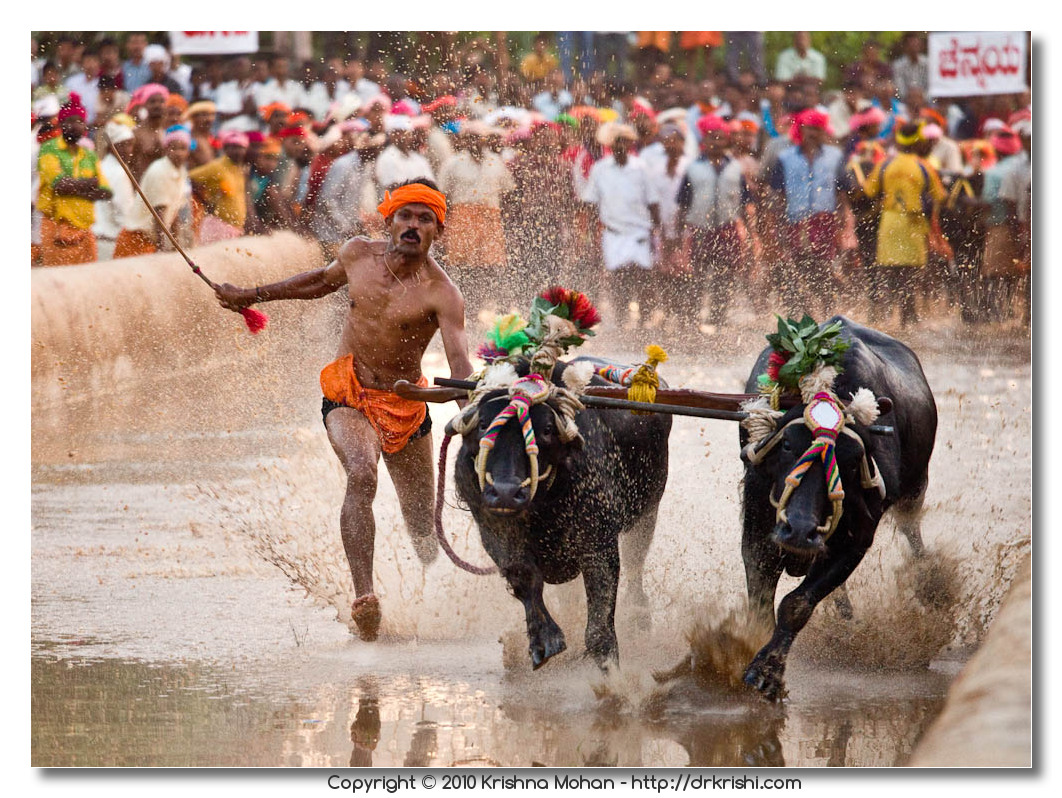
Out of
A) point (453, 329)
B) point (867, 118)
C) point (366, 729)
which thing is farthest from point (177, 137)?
point (366, 729)

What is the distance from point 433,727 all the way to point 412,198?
230cm

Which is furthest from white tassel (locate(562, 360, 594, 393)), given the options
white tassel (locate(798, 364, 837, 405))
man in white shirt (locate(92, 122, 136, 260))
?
man in white shirt (locate(92, 122, 136, 260))

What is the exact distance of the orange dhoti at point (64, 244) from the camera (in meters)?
10.4

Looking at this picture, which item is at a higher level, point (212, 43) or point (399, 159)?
point (212, 43)

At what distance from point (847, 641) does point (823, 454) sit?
1.50 m

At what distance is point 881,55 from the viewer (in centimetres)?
1261

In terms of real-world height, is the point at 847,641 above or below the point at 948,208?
below

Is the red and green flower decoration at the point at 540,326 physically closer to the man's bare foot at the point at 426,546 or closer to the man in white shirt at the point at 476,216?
the man's bare foot at the point at 426,546

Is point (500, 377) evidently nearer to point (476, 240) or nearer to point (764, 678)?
point (764, 678)

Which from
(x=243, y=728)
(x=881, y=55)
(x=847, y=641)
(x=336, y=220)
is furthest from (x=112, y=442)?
(x=881, y=55)

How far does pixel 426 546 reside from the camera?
7457mm

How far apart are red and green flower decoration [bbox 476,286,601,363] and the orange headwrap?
0.86 meters

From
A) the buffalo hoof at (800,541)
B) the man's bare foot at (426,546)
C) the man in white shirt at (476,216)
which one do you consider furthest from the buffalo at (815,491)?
the man in white shirt at (476,216)

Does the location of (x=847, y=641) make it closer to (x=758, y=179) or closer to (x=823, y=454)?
(x=823, y=454)
